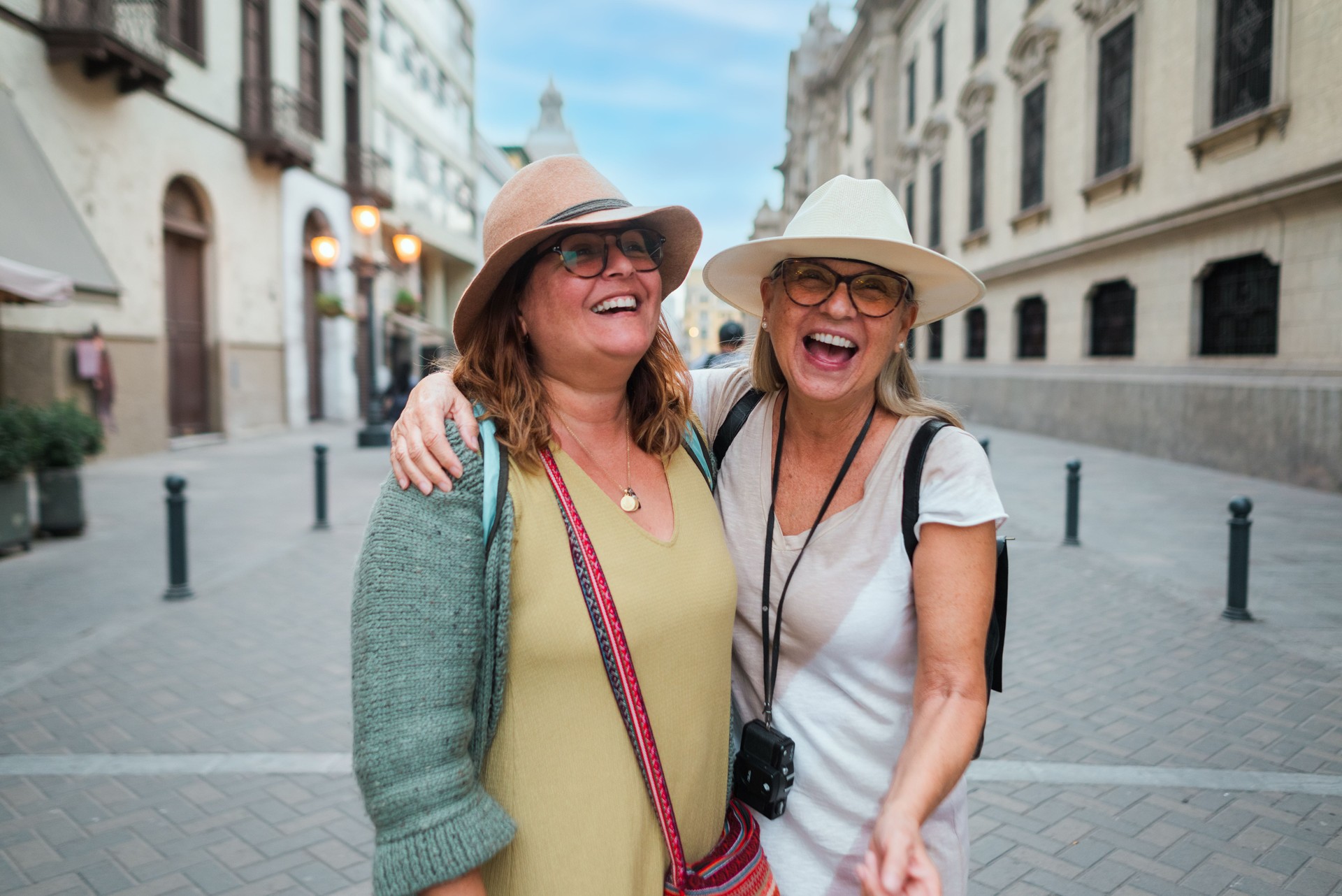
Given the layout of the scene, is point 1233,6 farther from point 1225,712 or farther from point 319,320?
point 319,320

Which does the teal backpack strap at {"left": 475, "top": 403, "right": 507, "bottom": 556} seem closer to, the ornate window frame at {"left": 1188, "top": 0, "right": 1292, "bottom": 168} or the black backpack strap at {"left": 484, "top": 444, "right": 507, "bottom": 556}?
the black backpack strap at {"left": 484, "top": 444, "right": 507, "bottom": 556}

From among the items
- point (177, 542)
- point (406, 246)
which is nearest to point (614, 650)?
point (177, 542)

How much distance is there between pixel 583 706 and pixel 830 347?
3.05 feet

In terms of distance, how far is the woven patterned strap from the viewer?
148 centimetres

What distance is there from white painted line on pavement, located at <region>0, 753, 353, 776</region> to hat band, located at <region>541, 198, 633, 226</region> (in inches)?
122

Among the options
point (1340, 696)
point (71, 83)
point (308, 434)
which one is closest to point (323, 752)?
point (1340, 696)

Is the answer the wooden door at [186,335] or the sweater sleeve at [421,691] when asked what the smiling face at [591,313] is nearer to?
the sweater sleeve at [421,691]

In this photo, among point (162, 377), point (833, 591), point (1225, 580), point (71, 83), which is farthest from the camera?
point (162, 377)

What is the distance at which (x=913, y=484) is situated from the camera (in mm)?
1729

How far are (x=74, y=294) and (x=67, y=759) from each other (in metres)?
11.6

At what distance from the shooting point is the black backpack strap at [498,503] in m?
1.43

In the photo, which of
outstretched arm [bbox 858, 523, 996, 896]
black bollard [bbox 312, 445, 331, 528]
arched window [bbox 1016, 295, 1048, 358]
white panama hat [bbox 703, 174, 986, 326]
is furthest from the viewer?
arched window [bbox 1016, 295, 1048, 358]

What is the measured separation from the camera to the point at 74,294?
13000 mm

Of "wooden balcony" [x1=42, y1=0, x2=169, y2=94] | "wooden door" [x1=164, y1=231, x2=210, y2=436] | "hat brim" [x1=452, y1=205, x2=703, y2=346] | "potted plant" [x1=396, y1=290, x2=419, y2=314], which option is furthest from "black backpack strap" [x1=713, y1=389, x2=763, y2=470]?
"potted plant" [x1=396, y1=290, x2=419, y2=314]
